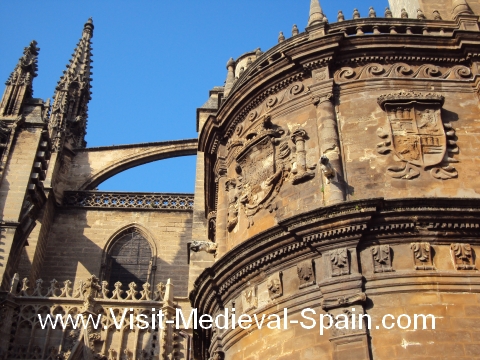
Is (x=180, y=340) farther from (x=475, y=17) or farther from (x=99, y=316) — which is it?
(x=475, y=17)

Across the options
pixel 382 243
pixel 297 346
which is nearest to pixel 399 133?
pixel 382 243

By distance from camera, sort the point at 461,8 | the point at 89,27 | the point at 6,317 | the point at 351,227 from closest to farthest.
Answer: the point at 351,227 → the point at 461,8 → the point at 6,317 → the point at 89,27

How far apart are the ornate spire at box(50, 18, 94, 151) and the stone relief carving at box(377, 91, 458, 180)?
16.2 metres

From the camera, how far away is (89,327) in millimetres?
14586

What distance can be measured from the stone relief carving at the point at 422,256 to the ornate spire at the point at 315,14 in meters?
5.15

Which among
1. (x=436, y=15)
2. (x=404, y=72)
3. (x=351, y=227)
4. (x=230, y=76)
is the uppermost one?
(x=230, y=76)

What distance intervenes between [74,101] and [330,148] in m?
20.6

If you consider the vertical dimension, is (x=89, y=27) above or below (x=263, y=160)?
above

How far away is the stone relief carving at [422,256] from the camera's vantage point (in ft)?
28.3

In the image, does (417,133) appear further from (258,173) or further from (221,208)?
(221,208)

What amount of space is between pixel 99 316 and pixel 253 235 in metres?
6.32

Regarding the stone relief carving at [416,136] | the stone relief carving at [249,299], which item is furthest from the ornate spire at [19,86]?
the stone relief carving at [416,136]

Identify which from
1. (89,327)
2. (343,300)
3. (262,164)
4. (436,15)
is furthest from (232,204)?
(436,15)

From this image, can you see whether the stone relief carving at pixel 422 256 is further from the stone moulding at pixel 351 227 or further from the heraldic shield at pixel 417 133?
the heraldic shield at pixel 417 133
